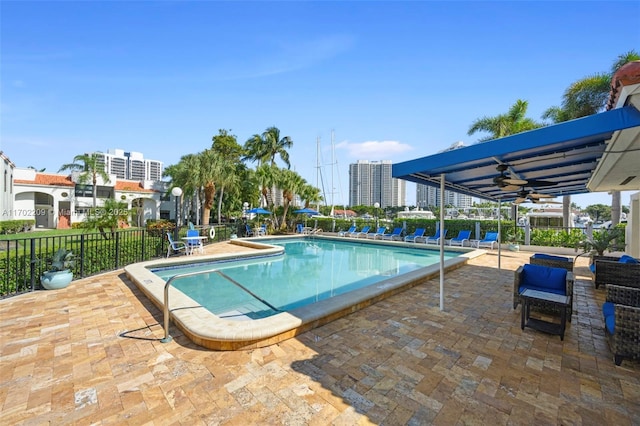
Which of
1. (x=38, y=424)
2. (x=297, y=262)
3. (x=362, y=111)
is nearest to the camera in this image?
(x=38, y=424)

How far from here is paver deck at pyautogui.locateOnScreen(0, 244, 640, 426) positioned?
2328 mm

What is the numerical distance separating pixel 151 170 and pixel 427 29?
301 feet

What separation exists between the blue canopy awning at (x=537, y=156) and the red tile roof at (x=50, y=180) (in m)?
35.1

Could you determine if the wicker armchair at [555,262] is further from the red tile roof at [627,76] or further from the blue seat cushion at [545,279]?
the red tile roof at [627,76]

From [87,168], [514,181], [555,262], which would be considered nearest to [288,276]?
[514,181]

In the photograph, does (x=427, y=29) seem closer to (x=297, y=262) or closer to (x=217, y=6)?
(x=217, y=6)

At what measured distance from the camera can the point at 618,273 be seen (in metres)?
5.35

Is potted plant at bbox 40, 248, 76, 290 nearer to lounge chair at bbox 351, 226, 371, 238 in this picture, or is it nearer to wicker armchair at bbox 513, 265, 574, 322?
wicker armchair at bbox 513, 265, 574, 322

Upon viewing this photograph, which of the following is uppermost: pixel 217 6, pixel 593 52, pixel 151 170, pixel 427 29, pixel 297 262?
pixel 151 170

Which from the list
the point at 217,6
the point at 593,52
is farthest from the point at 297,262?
the point at 593,52

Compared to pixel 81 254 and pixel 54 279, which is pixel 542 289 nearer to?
pixel 54 279

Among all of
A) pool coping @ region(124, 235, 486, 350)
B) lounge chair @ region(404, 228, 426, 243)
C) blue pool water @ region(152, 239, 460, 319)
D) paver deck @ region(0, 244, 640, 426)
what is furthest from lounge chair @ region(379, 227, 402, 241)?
paver deck @ region(0, 244, 640, 426)

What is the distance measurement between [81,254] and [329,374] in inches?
282

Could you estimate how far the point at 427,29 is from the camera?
7672mm
